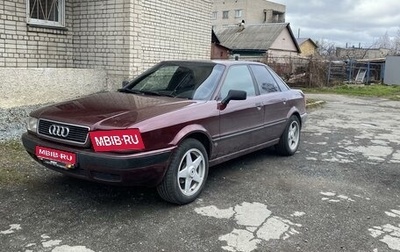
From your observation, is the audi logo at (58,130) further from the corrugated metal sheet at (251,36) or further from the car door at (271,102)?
the corrugated metal sheet at (251,36)

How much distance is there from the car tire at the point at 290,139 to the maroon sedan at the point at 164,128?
47 centimetres

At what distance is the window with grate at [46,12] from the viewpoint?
797 centimetres

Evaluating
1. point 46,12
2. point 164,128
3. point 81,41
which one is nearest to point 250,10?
point 81,41

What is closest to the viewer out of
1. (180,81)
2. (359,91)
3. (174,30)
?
(180,81)

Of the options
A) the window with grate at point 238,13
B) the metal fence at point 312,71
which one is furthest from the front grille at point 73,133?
the window with grate at point 238,13

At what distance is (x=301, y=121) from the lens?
6797mm

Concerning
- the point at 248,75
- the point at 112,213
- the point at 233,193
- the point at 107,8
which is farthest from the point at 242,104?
the point at 107,8

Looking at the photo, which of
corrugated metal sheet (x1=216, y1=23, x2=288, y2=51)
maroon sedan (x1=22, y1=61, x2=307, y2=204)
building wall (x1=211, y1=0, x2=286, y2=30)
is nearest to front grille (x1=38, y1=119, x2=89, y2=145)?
maroon sedan (x1=22, y1=61, x2=307, y2=204)

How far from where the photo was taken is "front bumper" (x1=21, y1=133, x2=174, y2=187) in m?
3.57

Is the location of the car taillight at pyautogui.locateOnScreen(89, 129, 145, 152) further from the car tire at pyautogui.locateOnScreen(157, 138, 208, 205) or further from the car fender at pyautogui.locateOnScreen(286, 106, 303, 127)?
the car fender at pyautogui.locateOnScreen(286, 106, 303, 127)

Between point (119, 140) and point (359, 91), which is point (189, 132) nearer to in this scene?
point (119, 140)

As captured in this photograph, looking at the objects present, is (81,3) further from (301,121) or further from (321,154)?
(321,154)

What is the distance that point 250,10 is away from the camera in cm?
7675

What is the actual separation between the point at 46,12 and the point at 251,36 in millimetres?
41390
